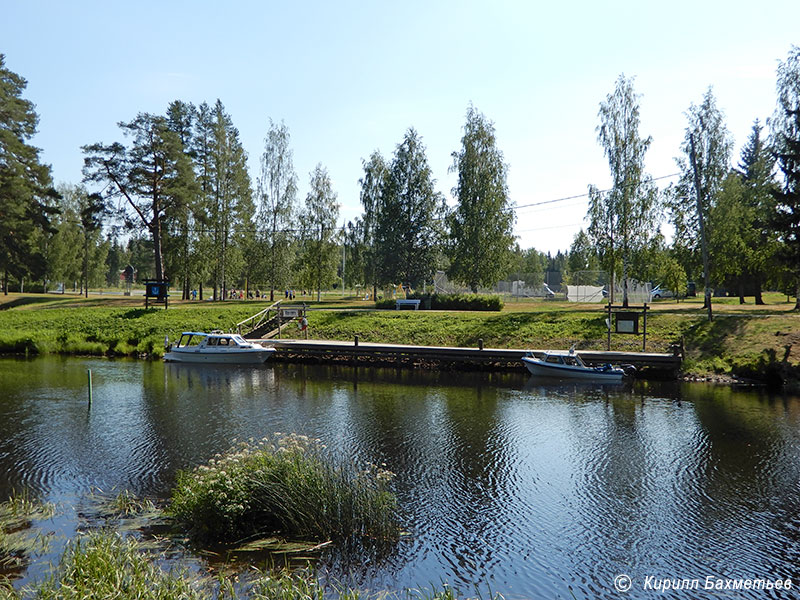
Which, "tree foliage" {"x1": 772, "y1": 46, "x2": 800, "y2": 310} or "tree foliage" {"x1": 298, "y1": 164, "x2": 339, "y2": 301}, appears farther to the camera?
"tree foliage" {"x1": 298, "y1": 164, "x2": 339, "y2": 301}

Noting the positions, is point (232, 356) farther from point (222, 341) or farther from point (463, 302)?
point (463, 302)

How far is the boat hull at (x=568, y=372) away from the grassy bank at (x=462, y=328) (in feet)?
15.0

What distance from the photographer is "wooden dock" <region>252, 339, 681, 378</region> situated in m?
34.1

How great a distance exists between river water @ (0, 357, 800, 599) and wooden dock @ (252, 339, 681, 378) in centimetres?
261

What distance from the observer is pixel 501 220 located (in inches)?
2168

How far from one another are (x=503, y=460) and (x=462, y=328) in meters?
25.5

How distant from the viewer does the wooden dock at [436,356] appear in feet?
112

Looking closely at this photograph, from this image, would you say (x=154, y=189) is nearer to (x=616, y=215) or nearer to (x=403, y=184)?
A: (x=403, y=184)

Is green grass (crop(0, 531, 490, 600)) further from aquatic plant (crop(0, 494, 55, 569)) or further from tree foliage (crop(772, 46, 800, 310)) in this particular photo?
tree foliage (crop(772, 46, 800, 310))

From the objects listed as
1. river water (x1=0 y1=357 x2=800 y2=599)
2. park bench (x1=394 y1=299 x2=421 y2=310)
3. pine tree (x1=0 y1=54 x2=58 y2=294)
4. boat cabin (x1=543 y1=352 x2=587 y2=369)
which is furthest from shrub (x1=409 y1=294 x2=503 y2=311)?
pine tree (x1=0 y1=54 x2=58 y2=294)

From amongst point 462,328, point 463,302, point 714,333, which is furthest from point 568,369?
point 463,302

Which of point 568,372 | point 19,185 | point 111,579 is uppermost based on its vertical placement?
point 19,185

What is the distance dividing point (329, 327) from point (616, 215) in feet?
76.4

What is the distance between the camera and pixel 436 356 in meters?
37.9
